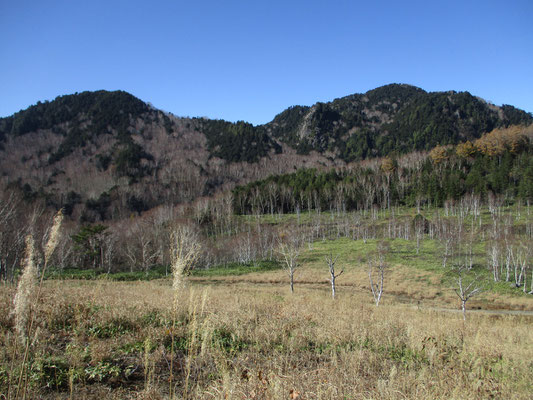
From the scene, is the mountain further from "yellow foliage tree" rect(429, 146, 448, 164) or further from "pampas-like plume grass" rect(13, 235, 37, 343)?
"pampas-like plume grass" rect(13, 235, 37, 343)

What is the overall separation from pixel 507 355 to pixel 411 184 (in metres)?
105

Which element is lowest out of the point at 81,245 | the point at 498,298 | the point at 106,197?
the point at 498,298

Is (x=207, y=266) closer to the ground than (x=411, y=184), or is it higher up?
closer to the ground

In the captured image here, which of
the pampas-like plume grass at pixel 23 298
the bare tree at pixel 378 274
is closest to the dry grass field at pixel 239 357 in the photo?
the pampas-like plume grass at pixel 23 298

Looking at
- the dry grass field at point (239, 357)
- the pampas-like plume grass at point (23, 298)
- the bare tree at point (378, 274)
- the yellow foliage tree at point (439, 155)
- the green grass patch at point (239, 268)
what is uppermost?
the yellow foliage tree at point (439, 155)

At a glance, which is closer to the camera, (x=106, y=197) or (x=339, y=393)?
(x=339, y=393)

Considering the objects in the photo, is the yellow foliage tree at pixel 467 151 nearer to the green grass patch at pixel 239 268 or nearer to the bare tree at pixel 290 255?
the bare tree at pixel 290 255

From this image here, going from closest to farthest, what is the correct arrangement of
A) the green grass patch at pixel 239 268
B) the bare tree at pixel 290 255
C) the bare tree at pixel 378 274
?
the bare tree at pixel 378 274, the bare tree at pixel 290 255, the green grass patch at pixel 239 268

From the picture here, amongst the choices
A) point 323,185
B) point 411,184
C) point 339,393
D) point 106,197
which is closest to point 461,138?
point 411,184

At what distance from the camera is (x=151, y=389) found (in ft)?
11.6

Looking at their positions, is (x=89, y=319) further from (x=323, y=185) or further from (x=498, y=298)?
(x=323, y=185)

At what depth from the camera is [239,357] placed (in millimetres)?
4746

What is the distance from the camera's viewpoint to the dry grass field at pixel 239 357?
358 cm

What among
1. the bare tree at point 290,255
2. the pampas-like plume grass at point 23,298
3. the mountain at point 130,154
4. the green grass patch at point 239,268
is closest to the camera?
the pampas-like plume grass at point 23,298
